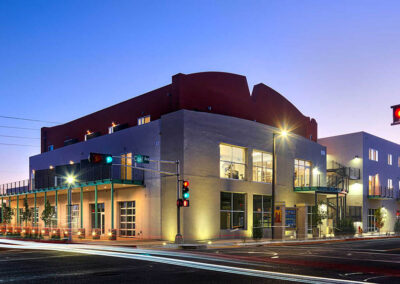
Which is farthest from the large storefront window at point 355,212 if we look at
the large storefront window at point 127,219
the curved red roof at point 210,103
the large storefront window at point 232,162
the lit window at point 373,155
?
the large storefront window at point 127,219

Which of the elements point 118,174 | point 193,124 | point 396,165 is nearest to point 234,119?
point 193,124

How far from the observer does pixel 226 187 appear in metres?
34.2

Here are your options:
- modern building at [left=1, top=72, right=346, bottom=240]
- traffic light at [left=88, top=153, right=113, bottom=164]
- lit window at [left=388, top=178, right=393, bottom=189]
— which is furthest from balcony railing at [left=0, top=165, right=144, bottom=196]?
lit window at [left=388, top=178, right=393, bottom=189]

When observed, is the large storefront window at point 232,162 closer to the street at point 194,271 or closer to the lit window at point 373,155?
the street at point 194,271

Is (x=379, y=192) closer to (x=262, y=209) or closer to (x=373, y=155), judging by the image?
(x=373, y=155)

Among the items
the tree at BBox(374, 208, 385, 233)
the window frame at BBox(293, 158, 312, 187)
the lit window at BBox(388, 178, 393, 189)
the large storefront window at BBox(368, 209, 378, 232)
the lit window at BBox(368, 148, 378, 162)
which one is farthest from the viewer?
the lit window at BBox(388, 178, 393, 189)

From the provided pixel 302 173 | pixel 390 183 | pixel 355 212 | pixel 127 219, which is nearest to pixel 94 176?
pixel 127 219

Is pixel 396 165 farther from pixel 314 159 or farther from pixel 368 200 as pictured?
pixel 314 159

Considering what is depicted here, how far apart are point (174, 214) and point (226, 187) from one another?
5.27 metres

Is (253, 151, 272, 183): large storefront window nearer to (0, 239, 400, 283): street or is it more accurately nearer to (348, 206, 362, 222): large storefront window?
(348, 206, 362, 222): large storefront window

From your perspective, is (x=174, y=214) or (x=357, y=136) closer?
(x=174, y=214)

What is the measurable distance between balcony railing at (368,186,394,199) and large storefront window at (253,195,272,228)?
2073 cm

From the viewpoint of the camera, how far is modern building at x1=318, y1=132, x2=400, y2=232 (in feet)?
171

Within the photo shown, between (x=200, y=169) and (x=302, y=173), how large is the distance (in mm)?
15806
